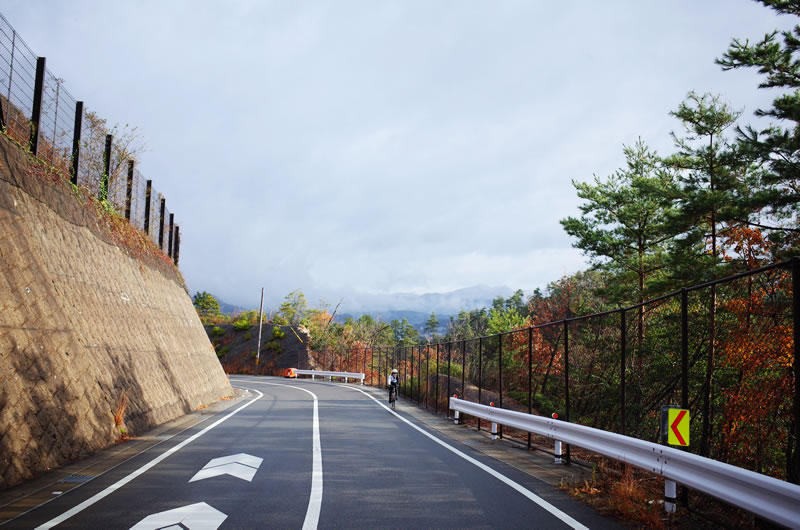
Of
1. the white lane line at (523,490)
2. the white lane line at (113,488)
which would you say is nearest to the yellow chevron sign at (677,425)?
the white lane line at (523,490)

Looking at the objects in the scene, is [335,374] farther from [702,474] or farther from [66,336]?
[702,474]

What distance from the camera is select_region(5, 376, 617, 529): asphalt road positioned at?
629 centimetres

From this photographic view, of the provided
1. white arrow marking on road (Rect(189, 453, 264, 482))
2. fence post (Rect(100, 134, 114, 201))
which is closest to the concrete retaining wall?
fence post (Rect(100, 134, 114, 201))

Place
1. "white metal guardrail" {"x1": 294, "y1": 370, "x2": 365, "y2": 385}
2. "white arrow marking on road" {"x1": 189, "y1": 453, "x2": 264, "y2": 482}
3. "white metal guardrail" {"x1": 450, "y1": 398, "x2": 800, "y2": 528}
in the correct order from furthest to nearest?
"white metal guardrail" {"x1": 294, "y1": 370, "x2": 365, "y2": 385}, "white arrow marking on road" {"x1": 189, "y1": 453, "x2": 264, "y2": 482}, "white metal guardrail" {"x1": 450, "y1": 398, "x2": 800, "y2": 528}

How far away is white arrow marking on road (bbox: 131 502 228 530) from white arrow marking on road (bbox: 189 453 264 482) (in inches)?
71.8

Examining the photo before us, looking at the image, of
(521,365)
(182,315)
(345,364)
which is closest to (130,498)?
(182,315)

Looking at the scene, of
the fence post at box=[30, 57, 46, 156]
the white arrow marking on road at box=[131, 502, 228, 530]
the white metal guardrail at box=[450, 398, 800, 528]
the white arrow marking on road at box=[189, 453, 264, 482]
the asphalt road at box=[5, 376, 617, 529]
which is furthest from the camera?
the fence post at box=[30, 57, 46, 156]

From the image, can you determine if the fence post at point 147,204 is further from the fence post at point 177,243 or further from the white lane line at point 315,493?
the white lane line at point 315,493

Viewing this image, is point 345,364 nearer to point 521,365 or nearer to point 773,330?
point 521,365

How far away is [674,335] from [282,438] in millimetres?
8509

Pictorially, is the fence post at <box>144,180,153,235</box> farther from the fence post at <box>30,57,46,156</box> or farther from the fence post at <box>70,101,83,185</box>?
the fence post at <box>30,57,46,156</box>

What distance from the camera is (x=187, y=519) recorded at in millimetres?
6203

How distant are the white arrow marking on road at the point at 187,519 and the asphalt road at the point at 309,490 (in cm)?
1

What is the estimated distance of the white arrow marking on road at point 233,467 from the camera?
873cm
